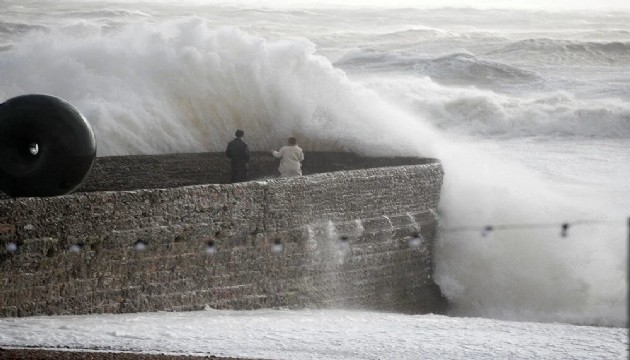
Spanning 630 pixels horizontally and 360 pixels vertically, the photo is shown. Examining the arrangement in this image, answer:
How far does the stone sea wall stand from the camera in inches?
453

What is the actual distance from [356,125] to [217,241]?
788cm

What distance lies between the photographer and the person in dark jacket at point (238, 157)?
17438 millimetres

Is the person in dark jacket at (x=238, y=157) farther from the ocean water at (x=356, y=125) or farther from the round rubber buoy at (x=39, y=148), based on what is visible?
the round rubber buoy at (x=39, y=148)

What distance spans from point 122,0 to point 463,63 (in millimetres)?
16766

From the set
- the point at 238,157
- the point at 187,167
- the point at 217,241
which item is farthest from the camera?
the point at 187,167

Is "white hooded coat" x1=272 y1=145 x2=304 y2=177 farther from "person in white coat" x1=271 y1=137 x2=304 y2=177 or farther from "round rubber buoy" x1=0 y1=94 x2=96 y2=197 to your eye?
"round rubber buoy" x1=0 y1=94 x2=96 y2=197

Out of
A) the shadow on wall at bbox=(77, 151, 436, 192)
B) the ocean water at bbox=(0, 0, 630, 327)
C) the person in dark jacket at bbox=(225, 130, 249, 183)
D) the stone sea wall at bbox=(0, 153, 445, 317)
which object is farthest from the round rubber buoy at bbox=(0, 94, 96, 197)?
the ocean water at bbox=(0, 0, 630, 327)

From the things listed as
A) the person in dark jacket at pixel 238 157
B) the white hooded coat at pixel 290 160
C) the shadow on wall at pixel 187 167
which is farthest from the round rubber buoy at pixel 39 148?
the white hooded coat at pixel 290 160

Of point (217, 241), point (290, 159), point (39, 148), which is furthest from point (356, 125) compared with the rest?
point (39, 148)

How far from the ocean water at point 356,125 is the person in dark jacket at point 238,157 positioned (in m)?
2.78

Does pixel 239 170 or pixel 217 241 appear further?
pixel 239 170

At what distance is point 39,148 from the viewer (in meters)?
13.6

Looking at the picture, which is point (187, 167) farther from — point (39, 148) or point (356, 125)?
point (39, 148)

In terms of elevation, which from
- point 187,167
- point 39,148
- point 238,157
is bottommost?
point 187,167
